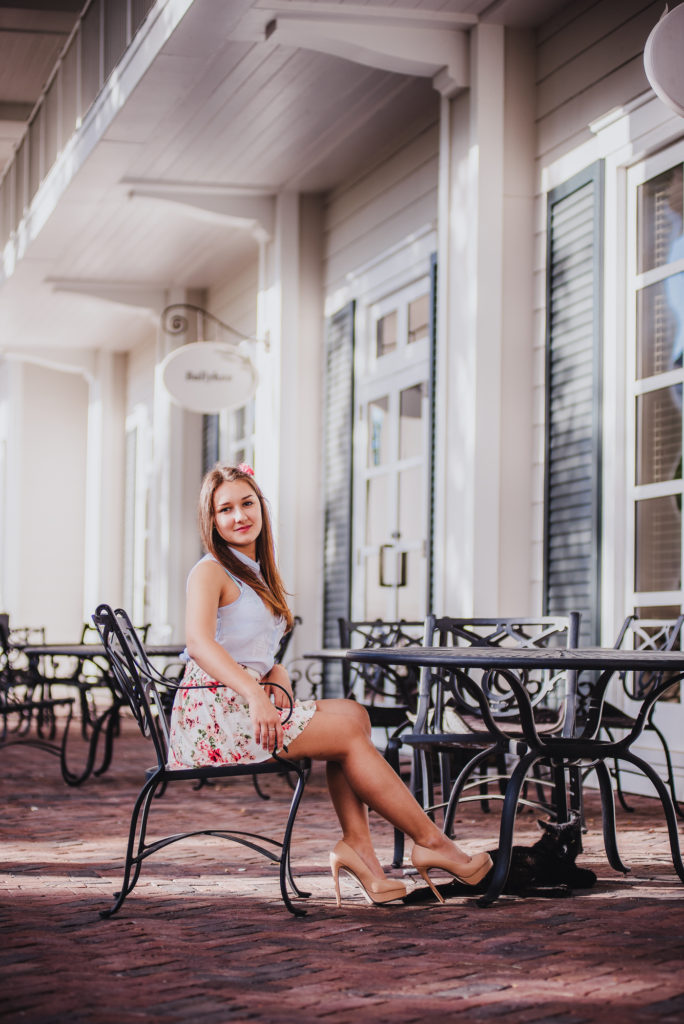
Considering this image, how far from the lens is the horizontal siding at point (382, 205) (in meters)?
8.62

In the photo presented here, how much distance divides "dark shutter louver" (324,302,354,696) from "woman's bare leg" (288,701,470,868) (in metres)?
5.85

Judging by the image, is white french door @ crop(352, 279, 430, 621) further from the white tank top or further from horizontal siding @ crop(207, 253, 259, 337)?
the white tank top

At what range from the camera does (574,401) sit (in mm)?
6785

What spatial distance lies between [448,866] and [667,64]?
2.70 meters

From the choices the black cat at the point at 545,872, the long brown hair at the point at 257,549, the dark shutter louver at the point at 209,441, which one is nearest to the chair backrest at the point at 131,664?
the long brown hair at the point at 257,549

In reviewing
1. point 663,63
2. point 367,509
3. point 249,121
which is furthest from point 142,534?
point 663,63

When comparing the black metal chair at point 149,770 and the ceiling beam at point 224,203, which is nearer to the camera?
the black metal chair at point 149,770

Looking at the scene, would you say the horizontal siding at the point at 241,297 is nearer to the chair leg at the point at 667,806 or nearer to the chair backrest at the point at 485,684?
the chair backrest at the point at 485,684

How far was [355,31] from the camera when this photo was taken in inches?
277

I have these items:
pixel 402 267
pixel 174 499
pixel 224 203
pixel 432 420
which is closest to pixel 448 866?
pixel 432 420

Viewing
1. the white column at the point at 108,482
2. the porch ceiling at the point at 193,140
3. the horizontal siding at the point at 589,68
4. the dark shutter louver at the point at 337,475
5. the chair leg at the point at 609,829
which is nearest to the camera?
the chair leg at the point at 609,829

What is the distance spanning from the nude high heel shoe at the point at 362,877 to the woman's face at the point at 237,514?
0.90 m

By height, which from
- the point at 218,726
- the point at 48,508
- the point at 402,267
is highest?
the point at 402,267

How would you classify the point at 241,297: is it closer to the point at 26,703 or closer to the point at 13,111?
the point at 13,111
